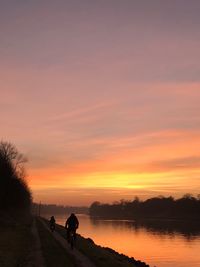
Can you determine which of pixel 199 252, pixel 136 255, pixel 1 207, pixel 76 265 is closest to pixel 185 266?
pixel 136 255

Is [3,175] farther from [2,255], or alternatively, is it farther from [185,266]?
[2,255]

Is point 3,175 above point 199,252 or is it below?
above

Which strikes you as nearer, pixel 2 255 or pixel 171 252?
pixel 2 255

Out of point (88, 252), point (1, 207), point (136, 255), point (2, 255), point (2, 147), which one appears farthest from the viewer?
point (2, 147)

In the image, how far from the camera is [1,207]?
309 ft

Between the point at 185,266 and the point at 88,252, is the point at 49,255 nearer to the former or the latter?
the point at 88,252

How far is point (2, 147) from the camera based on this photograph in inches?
4823

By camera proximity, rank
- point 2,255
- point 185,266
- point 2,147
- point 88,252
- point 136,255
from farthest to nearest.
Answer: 1. point 2,147
2. point 136,255
3. point 185,266
4. point 88,252
5. point 2,255

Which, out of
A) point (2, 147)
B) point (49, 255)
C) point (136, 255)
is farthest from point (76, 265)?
point (2, 147)

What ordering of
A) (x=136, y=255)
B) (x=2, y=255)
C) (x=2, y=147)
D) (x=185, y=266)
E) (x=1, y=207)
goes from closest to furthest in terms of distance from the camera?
1. (x=2, y=255)
2. (x=185, y=266)
3. (x=136, y=255)
4. (x=1, y=207)
5. (x=2, y=147)

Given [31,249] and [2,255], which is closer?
[2,255]

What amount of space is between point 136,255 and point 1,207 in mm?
45355

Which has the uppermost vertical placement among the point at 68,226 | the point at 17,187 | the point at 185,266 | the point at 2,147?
the point at 2,147

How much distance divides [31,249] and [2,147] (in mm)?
93441
